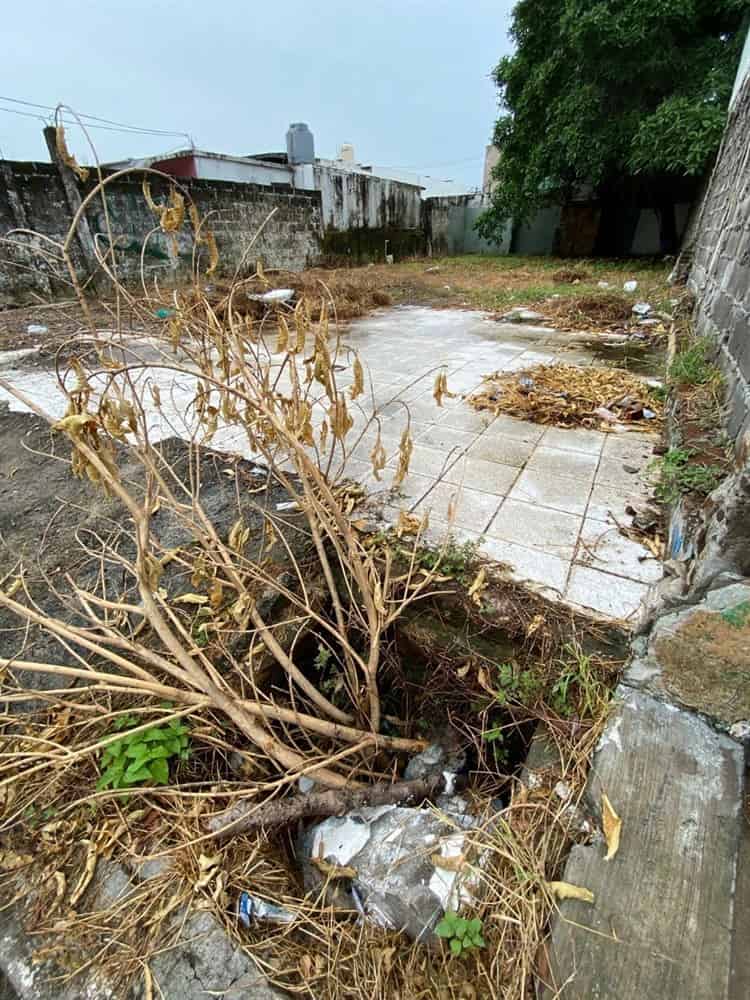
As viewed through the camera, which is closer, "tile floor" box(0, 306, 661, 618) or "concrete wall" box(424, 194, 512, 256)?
"tile floor" box(0, 306, 661, 618)

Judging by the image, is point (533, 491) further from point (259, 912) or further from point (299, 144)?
point (299, 144)

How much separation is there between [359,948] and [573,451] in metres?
2.12

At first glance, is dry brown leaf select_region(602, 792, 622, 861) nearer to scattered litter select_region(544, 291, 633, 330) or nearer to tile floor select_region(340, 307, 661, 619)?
tile floor select_region(340, 307, 661, 619)

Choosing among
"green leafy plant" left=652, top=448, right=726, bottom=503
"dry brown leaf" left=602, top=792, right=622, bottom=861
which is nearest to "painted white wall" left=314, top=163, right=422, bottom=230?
"green leafy plant" left=652, top=448, right=726, bottom=503

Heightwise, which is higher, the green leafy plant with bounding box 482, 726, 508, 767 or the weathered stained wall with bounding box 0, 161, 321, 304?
the weathered stained wall with bounding box 0, 161, 321, 304

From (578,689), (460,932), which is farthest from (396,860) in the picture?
(578,689)

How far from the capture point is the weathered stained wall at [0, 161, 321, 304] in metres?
5.58

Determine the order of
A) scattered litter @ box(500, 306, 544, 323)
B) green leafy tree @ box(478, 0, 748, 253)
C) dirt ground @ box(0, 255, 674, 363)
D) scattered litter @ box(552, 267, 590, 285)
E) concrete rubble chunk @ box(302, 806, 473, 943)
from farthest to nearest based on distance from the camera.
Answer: scattered litter @ box(552, 267, 590, 285)
green leafy tree @ box(478, 0, 748, 253)
scattered litter @ box(500, 306, 544, 323)
dirt ground @ box(0, 255, 674, 363)
concrete rubble chunk @ box(302, 806, 473, 943)

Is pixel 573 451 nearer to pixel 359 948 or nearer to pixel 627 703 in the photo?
pixel 627 703

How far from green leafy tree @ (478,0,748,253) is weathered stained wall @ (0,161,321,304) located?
5.03 m

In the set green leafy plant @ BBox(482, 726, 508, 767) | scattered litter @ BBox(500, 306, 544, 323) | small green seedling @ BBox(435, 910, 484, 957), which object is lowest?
green leafy plant @ BBox(482, 726, 508, 767)

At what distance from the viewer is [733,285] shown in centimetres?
260

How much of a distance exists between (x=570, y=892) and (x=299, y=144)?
563 inches

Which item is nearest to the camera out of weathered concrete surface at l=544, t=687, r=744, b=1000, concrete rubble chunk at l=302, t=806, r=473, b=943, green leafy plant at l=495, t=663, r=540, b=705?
weathered concrete surface at l=544, t=687, r=744, b=1000
